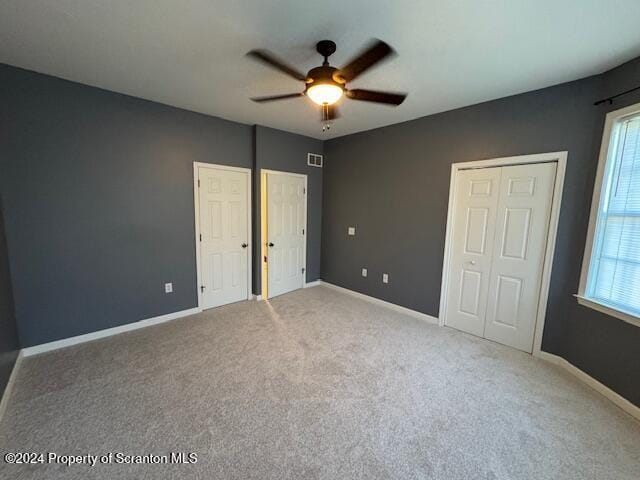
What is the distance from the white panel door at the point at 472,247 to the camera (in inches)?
117

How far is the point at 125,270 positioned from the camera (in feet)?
9.98

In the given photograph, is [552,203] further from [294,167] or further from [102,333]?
[102,333]

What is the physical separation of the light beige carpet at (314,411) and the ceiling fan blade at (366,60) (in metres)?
2.34

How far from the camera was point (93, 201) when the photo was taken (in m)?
2.79

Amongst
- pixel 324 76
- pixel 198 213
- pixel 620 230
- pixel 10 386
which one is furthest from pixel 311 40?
pixel 10 386

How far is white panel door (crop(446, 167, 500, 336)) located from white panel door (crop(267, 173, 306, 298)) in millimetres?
2446

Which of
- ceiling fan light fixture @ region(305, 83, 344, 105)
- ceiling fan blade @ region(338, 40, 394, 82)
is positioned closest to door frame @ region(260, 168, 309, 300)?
ceiling fan light fixture @ region(305, 83, 344, 105)

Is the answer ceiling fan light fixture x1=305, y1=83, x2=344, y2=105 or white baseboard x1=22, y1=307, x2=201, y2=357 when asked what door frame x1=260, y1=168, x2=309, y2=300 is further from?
ceiling fan light fixture x1=305, y1=83, x2=344, y2=105

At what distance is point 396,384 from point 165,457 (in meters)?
1.71

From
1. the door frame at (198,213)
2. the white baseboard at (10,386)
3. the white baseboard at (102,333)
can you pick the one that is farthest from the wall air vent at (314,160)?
the white baseboard at (10,386)

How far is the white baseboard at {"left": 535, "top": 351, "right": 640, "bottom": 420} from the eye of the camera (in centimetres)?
195

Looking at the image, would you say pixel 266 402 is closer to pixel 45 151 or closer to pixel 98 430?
pixel 98 430

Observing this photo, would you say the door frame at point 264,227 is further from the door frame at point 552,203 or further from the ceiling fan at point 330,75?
the door frame at point 552,203

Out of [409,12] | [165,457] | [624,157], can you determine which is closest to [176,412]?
[165,457]
